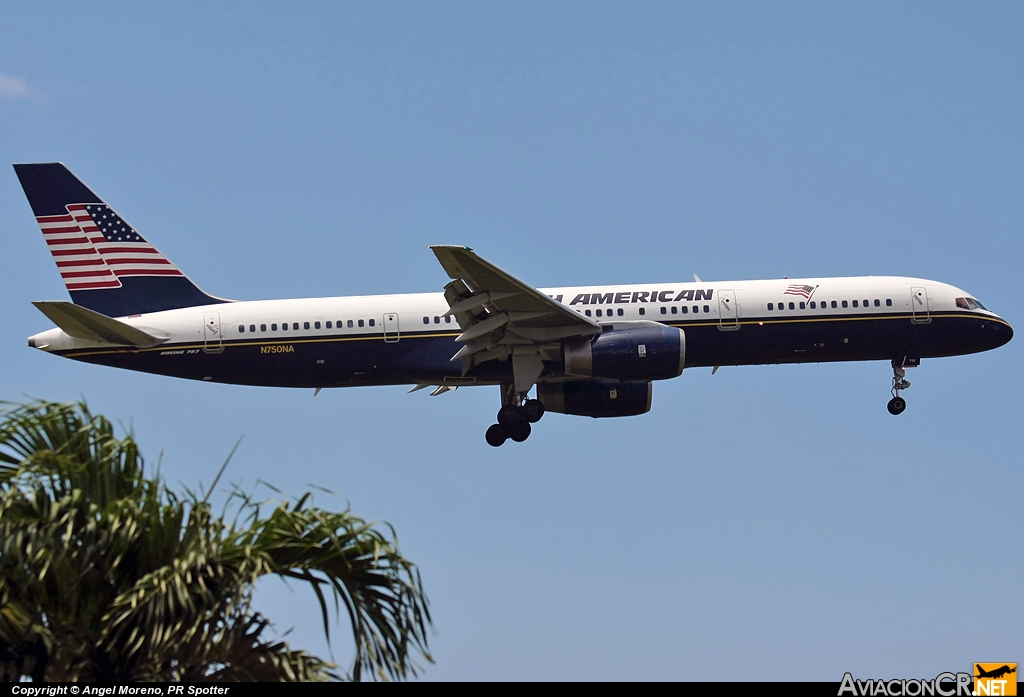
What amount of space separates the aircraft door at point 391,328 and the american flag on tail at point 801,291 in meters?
Answer: 10.00

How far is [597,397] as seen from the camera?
112 ft

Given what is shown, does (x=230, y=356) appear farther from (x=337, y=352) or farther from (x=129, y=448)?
(x=129, y=448)

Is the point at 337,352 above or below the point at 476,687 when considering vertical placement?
above

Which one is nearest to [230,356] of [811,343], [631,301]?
[631,301]

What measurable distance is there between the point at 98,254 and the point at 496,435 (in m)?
11.9

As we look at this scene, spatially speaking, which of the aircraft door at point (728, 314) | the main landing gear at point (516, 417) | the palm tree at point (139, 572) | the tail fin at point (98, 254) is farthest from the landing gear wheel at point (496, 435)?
the palm tree at point (139, 572)

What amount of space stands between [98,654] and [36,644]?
1.88 ft

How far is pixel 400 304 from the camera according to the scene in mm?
32188

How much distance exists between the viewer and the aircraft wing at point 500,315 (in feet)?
97.0

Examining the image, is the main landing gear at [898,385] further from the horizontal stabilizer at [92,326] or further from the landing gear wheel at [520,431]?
the horizontal stabilizer at [92,326]

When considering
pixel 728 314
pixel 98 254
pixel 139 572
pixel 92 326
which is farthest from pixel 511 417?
pixel 139 572

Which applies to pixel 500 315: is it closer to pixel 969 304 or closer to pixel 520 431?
pixel 520 431

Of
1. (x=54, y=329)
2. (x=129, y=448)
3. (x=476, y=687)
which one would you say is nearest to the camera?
(x=476, y=687)

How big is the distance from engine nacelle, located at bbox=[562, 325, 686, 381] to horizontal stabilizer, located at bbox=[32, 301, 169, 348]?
35.4 feet
